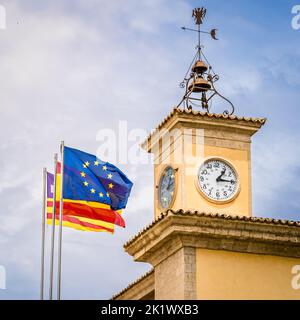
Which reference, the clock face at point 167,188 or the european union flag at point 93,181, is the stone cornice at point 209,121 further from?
the european union flag at point 93,181

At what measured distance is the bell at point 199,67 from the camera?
3469 cm

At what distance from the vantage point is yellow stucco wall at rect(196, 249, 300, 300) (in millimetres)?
30500

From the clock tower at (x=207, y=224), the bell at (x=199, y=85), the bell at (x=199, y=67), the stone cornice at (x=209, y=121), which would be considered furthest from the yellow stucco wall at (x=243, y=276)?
the bell at (x=199, y=67)

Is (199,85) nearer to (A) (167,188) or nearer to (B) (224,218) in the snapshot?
(A) (167,188)

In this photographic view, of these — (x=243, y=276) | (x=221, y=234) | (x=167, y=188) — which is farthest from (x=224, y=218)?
(x=167, y=188)

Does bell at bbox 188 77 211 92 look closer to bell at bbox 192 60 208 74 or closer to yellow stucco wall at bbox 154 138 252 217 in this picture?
bell at bbox 192 60 208 74

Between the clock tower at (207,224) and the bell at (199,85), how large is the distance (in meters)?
0.03

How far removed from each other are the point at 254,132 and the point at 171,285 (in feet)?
16.5

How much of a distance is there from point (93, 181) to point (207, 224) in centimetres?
349

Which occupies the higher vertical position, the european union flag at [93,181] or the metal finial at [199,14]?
the metal finial at [199,14]
